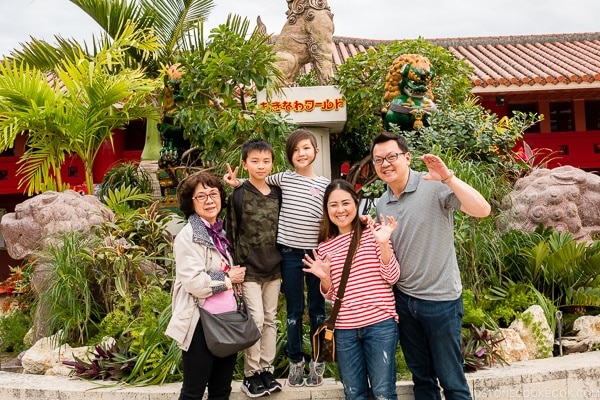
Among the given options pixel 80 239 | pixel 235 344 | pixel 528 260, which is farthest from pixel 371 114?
pixel 235 344

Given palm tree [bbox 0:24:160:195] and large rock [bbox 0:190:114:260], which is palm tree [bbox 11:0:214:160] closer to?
palm tree [bbox 0:24:160:195]

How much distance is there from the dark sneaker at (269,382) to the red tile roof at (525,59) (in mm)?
6142

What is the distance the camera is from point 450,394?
3010 millimetres

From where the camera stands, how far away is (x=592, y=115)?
38.8 ft

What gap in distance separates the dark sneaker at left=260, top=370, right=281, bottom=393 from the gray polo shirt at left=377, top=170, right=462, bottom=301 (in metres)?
0.98

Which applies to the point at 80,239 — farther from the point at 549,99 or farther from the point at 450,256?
the point at 549,99

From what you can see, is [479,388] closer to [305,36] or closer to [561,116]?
[305,36]

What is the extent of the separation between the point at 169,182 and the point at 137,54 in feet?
8.44

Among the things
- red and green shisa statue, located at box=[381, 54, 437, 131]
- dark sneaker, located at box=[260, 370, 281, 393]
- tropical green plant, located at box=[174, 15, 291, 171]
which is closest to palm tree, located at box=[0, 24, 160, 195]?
tropical green plant, located at box=[174, 15, 291, 171]

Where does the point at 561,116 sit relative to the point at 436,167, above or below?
above

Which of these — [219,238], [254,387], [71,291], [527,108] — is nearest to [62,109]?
[71,291]

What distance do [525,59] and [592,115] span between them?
6.01 feet

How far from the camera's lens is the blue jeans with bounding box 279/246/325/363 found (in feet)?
11.4

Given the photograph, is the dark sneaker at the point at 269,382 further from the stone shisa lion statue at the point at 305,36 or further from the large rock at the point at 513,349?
the stone shisa lion statue at the point at 305,36
